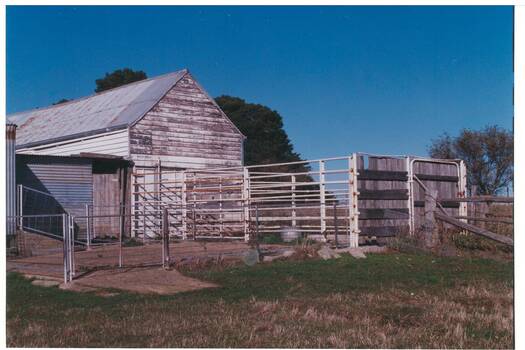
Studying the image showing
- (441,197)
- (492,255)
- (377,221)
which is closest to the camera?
(492,255)

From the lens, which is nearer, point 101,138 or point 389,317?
point 389,317

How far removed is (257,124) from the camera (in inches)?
1924

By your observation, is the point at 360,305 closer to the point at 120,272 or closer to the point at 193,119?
the point at 120,272

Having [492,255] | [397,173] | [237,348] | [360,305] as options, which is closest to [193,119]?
[397,173]

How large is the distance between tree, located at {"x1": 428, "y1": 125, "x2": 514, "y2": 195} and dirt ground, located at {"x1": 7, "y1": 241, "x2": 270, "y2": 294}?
533 inches

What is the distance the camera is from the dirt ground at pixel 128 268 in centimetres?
1195

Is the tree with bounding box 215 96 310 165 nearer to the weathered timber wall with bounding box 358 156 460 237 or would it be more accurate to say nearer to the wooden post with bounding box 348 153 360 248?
the weathered timber wall with bounding box 358 156 460 237

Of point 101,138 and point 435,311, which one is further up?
point 101,138

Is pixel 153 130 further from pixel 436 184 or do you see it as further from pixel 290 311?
pixel 290 311

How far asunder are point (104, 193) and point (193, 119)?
4.42m

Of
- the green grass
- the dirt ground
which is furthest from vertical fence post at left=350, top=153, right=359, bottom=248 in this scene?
the green grass

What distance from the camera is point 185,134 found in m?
26.1

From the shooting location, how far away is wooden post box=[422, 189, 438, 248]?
1681 cm

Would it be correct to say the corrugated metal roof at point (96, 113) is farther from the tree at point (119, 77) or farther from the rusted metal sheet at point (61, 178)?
the tree at point (119, 77)
